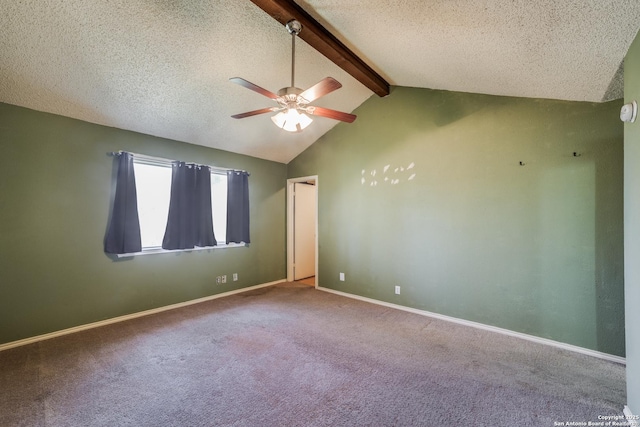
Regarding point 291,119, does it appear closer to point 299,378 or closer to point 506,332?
point 299,378

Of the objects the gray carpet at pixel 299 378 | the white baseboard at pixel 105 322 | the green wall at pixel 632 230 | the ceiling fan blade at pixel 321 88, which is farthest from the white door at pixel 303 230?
the green wall at pixel 632 230

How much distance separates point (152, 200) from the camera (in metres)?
3.80

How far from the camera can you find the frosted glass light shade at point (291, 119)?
2278 millimetres

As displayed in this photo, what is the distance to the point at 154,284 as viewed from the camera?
12.1 feet

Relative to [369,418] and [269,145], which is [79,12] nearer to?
[269,145]

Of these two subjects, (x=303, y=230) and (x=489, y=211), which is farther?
(x=303, y=230)

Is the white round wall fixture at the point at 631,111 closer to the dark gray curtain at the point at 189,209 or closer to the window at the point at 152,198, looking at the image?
the dark gray curtain at the point at 189,209

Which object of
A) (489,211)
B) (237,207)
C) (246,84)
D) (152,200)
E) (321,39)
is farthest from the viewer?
(237,207)

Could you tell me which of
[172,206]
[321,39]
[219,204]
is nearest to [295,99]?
[321,39]

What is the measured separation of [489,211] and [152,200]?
14.6 feet

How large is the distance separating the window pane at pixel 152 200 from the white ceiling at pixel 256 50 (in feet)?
1.99

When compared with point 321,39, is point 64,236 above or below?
below

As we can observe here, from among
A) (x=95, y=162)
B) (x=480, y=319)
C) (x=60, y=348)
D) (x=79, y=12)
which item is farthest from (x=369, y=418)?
(x=95, y=162)

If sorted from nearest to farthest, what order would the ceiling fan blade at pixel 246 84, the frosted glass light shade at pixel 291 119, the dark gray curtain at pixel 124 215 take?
the ceiling fan blade at pixel 246 84 → the frosted glass light shade at pixel 291 119 → the dark gray curtain at pixel 124 215
